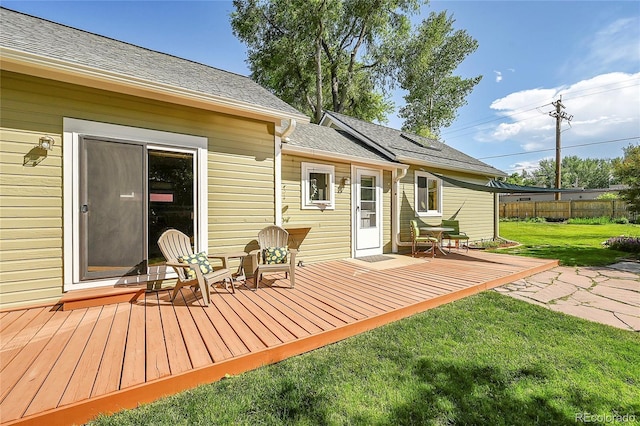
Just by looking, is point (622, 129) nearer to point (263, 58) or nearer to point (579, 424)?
point (263, 58)

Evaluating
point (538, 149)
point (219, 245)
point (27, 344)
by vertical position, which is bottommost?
point (27, 344)

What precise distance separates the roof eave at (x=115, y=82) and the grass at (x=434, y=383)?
11.7ft

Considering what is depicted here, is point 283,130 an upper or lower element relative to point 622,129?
lower

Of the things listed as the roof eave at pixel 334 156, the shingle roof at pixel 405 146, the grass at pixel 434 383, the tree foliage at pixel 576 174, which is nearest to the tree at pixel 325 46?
the shingle roof at pixel 405 146

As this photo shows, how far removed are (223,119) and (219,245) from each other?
2068 millimetres

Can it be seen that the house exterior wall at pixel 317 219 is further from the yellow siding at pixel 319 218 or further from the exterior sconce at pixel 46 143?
the exterior sconce at pixel 46 143

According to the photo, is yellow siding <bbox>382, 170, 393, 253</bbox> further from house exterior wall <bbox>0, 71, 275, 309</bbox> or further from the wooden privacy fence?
the wooden privacy fence

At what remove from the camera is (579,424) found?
165 centimetres

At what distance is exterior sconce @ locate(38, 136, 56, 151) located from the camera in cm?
309

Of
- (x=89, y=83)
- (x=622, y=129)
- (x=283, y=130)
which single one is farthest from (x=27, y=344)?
(x=622, y=129)

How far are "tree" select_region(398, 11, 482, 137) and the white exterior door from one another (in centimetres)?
1179

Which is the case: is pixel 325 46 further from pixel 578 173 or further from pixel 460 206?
pixel 578 173

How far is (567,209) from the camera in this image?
1948cm

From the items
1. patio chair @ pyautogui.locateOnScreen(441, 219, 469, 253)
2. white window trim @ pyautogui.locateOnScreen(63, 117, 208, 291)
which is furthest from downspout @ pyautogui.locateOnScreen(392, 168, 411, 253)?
white window trim @ pyautogui.locateOnScreen(63, 117, 208, 291)
